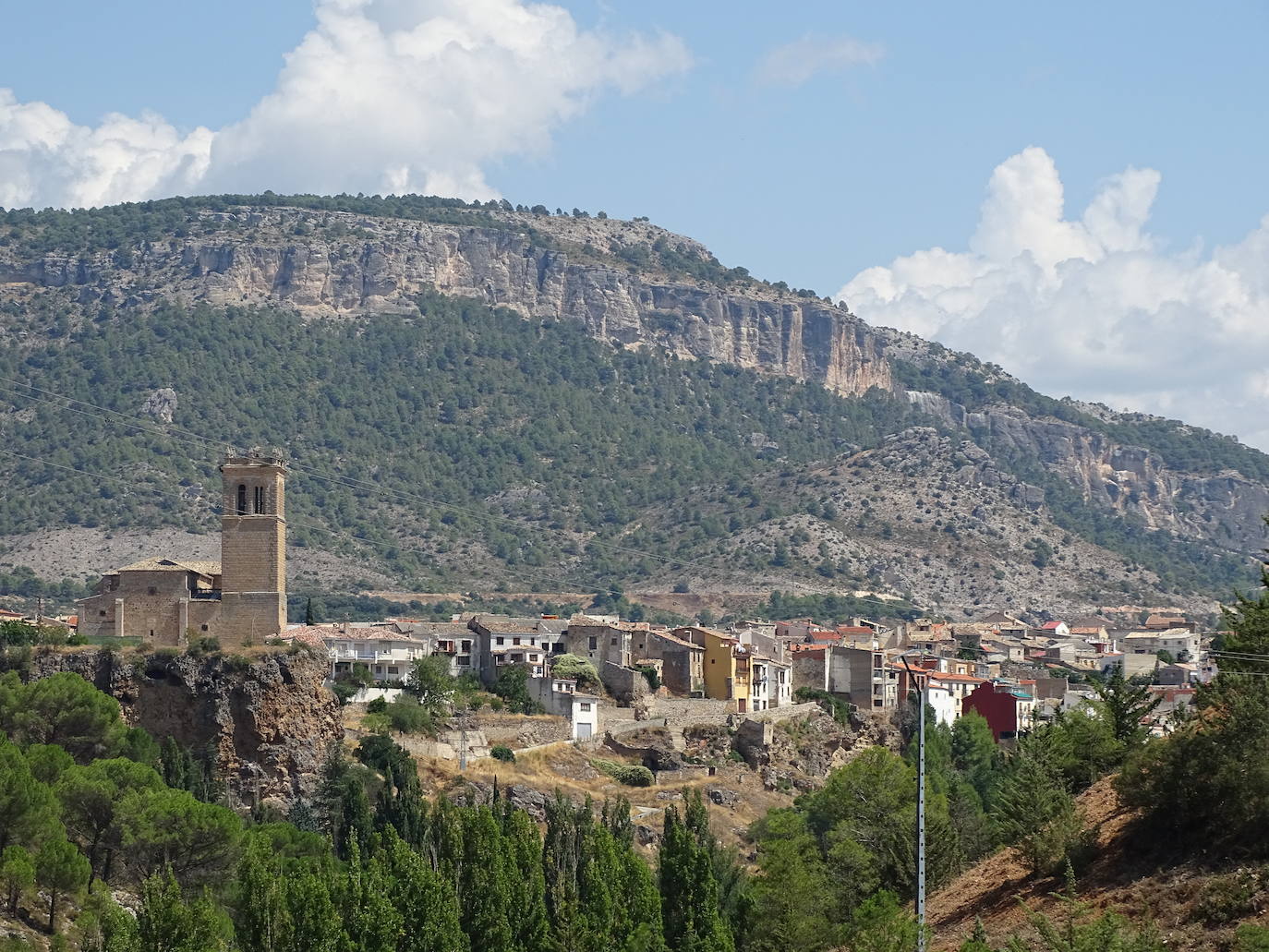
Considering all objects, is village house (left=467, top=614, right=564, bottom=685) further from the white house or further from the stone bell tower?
the white house

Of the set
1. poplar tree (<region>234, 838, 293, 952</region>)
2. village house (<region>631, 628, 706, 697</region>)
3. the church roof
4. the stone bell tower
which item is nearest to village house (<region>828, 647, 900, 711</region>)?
village house (<region>631, 628, 706, 697</region>)

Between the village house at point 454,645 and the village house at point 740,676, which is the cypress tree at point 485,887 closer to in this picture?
the village house at point 454,645

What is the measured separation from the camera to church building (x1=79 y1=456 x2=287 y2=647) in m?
87.9

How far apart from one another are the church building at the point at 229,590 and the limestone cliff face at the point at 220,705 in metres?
2.13

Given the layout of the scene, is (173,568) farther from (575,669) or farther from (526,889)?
(526,889)


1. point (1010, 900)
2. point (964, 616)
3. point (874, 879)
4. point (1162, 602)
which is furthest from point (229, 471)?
point (1162, 602)

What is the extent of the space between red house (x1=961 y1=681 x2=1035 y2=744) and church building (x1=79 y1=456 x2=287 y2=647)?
38787mm

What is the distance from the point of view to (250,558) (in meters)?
87.9

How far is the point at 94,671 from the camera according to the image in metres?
85.1

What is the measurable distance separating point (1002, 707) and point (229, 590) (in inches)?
1655

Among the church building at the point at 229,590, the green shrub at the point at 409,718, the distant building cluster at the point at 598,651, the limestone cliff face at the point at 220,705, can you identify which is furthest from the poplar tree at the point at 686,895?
the church building at the point at 229,590

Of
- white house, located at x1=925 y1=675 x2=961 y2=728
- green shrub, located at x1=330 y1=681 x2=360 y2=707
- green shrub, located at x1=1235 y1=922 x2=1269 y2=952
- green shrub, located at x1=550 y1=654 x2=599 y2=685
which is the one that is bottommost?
green shrub, located at x1=1235 y1=922 x2=1269 y2=952

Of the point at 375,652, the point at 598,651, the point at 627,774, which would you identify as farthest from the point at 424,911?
the point at 598,651

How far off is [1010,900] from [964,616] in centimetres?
14174
